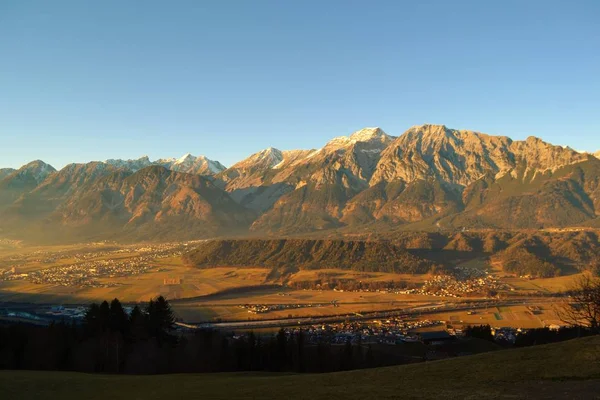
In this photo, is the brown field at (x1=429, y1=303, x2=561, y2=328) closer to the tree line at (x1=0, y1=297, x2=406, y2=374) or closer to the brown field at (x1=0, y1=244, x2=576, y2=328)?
the brown field at (x1=0, y1=244, x2=576, y2=328)

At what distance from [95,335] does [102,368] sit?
42.2 feet

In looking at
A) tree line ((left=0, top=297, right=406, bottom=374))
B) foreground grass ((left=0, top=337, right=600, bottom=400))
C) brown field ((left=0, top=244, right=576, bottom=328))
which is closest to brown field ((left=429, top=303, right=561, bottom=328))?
brown field ((left=0, top=244, right=576, bottom=328))

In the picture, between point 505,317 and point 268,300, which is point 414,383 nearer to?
point 505,317

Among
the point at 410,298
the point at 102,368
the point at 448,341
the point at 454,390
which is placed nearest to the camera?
the point at 454,390

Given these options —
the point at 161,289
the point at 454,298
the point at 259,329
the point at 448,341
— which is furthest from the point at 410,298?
the point at 161,289

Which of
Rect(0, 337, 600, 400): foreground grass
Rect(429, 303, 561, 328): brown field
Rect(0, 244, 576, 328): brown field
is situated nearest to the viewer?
Rect(0, 337, 600, 400): foreground grass

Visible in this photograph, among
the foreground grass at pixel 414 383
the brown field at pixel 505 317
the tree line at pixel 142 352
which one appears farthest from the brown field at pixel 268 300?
the foreground grass at pixel 414 383

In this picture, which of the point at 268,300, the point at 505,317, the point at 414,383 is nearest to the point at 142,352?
the point at 414,383

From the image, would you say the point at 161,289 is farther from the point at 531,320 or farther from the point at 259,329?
the point at 531,320

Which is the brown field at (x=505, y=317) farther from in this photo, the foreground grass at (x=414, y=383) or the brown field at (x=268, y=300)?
the foreground grass at (x=414, y=383)

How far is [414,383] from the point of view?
30.0 metres

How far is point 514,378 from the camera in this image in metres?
28.5

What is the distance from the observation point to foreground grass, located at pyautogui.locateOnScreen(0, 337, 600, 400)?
2623cm

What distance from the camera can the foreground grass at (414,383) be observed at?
86.1ft
